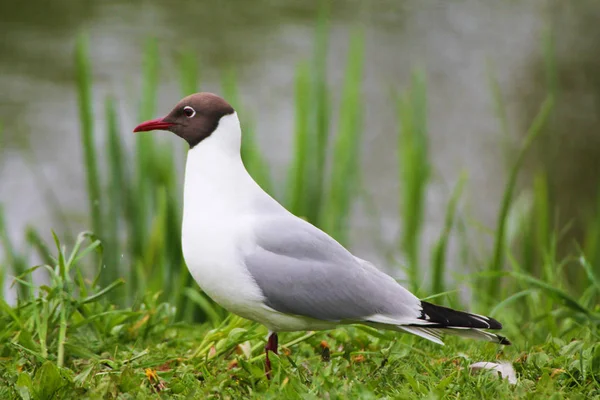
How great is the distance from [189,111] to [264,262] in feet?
1.58

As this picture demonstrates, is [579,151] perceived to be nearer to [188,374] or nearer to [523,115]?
[523,115]

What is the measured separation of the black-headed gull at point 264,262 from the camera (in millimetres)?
2338

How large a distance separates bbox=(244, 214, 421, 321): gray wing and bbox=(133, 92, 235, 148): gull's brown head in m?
0.31

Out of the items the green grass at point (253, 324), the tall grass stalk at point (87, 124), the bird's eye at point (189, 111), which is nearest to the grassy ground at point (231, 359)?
the green grass at point (253, 324)

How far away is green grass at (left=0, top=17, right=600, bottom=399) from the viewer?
2330mm

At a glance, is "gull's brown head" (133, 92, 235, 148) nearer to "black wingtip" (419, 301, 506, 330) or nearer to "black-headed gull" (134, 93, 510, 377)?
"black-headed gull" (134, 93, 510, 377)

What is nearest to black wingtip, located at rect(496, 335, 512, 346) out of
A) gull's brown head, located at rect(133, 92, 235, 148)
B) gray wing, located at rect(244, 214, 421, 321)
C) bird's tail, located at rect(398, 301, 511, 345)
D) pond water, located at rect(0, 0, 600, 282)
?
bird's tail, located at rect(398, 301, 511, 345)

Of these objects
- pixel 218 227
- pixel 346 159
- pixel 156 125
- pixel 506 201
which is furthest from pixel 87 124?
pixel 506 201

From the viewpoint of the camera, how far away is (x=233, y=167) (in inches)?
97.1

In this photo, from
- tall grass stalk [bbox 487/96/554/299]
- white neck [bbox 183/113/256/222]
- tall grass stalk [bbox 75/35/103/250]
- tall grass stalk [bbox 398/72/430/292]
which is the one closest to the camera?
white neck [bbox 183/113/256/222]

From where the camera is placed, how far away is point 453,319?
243cm

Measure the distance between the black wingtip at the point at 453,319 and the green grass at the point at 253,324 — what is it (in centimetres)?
11

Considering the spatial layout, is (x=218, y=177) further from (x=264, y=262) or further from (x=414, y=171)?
(x=414, y=171)

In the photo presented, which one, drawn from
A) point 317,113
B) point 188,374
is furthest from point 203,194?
point 317,113
